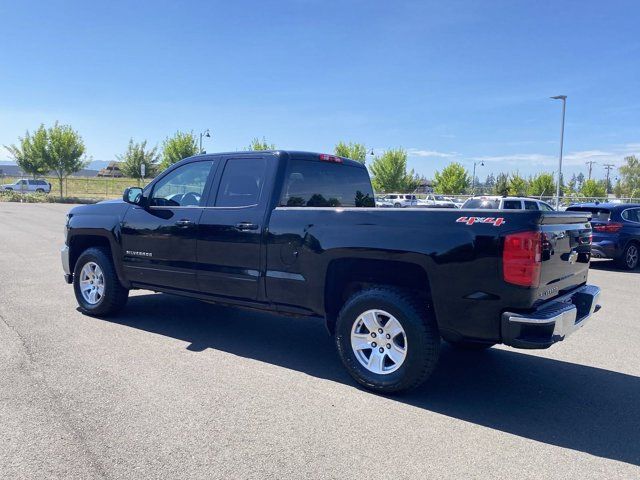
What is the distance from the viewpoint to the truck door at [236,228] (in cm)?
500

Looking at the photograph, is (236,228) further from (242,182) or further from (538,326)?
(538,326)

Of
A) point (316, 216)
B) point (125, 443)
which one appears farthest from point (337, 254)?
point (125, 443)

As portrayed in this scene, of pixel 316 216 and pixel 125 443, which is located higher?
pixel 316 216

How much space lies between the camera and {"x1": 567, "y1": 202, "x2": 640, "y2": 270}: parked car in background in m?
12.2

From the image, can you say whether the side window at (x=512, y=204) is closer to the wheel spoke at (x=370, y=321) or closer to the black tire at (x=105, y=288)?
the black tire at (x=105, y=288)

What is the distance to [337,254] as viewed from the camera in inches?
174

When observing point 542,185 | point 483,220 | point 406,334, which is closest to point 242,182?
point 406,334

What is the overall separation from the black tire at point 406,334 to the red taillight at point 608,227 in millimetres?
9975

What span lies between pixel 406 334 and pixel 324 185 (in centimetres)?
204

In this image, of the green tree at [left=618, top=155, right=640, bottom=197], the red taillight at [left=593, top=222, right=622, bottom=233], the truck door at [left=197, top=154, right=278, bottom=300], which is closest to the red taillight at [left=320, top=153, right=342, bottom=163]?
the truck door at [left=197, top=154, right=278, bottom=300]

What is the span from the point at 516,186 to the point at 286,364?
202ft

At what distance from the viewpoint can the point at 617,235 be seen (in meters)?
12.2

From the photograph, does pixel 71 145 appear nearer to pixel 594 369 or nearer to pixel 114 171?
pixel 594 369

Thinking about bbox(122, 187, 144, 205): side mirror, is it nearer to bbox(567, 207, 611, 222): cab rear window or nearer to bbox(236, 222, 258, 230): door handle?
bbox(236, 222, 258, 230): door handle
